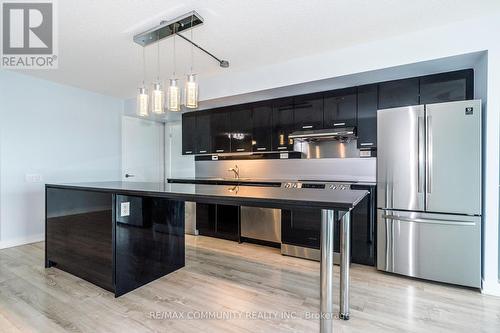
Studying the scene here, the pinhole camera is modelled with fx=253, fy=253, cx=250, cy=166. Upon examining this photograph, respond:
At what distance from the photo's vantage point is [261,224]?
364cm

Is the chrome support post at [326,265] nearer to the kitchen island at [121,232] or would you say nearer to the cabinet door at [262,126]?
the kitchen island at [121,232]

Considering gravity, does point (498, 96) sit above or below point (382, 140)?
above

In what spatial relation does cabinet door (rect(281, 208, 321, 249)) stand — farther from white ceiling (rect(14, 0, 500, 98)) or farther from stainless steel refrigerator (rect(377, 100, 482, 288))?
white ceiling (rect(14, 0, 500, 98))

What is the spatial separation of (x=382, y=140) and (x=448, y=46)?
1.01m

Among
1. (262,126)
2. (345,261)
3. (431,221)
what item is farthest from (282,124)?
(345,261)

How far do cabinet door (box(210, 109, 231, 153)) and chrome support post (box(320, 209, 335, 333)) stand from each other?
3.09 m

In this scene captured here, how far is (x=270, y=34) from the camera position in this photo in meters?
2.55

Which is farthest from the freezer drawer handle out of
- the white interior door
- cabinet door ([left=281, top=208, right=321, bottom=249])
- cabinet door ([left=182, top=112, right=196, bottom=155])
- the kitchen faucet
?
the white interior door

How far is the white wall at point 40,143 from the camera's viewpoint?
11.5ft

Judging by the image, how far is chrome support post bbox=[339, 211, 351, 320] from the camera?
5.82 feet

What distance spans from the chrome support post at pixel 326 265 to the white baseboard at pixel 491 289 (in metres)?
1.82

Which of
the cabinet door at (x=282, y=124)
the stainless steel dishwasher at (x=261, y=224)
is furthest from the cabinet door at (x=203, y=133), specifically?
the stainless steel dishwasher at (x=261, y=224)

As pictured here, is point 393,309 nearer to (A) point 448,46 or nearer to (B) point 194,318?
(B) point 194,318

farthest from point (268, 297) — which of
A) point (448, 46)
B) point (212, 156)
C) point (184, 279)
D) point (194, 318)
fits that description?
point (212, 156)
